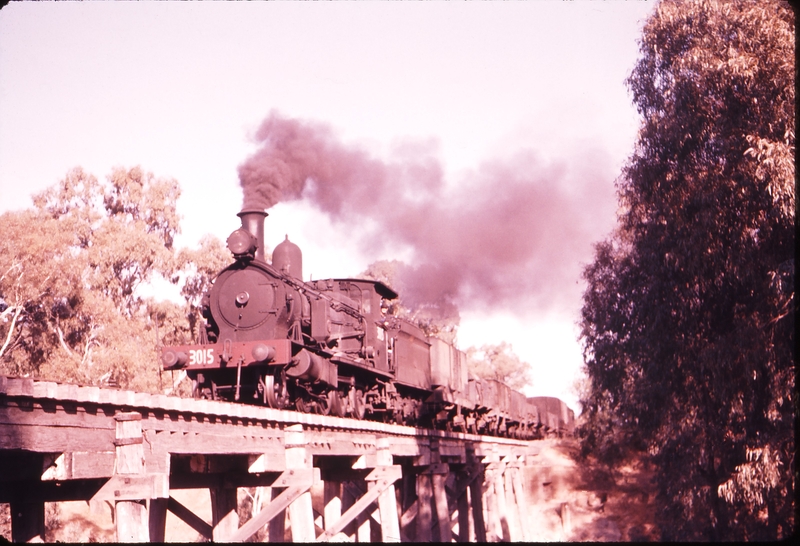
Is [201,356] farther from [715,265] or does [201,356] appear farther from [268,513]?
[715,265]

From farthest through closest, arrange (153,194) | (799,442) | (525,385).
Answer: (525,385) < (153,194) < (799,442)

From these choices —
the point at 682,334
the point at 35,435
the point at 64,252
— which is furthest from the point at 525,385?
the point at 35,435

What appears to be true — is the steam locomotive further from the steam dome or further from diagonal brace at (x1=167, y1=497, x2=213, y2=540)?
diagonal brace at (x1=167, y1=497, x2=213, y2=540)

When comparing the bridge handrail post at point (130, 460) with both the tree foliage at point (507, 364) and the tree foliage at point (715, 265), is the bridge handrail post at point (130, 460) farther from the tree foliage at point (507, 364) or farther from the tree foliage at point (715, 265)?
the tree foliage at point (507, 364)

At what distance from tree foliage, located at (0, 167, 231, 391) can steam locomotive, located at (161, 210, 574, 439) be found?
920cm

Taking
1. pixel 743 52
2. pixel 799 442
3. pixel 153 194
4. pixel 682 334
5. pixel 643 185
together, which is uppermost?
pixel 153 194

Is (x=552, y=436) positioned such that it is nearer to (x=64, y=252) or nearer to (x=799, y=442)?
(x=64, y=252)

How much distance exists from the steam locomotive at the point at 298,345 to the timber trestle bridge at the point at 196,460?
1.34 meters

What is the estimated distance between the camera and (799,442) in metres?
10.6

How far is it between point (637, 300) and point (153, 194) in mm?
20401

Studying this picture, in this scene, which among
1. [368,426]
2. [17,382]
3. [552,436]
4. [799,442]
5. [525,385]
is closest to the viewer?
[17,382]

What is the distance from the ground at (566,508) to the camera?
2634cm

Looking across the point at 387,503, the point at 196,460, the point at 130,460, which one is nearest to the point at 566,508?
the point at 387,503

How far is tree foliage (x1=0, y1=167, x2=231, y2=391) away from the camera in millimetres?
23688
